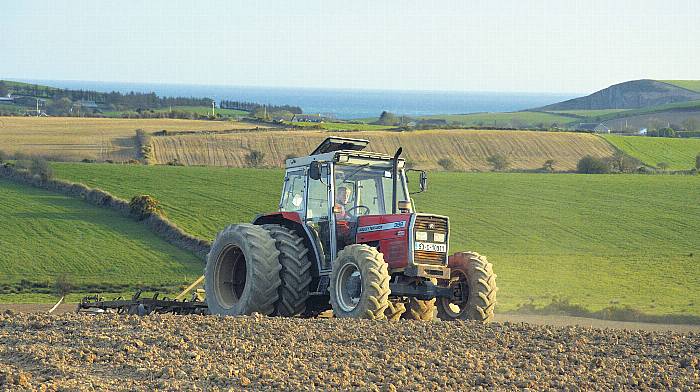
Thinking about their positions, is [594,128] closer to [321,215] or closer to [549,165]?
[549,165]

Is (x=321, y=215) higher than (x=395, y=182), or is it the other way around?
(x=395, y=182)

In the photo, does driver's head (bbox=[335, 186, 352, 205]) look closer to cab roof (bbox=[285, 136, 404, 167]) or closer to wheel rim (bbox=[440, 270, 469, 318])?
cab roof (bbox=[285, 136, 404, 167])

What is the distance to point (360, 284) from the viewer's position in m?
13.3

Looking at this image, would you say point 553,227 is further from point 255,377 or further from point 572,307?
point 255,377

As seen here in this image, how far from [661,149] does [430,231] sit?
58800 mm

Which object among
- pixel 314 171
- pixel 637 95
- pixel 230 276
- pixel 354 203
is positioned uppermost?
pixel 637 95

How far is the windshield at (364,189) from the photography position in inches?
585

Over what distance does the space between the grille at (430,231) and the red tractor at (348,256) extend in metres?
0.02

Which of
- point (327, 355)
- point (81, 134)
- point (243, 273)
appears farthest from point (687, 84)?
point (327, 355)

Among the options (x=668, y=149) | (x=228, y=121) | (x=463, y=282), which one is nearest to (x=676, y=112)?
(x=668, y=149)

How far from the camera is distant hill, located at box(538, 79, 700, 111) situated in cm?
17425

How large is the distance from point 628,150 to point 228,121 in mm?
31791

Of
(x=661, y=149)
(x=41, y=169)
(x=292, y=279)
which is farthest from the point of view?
(x=661, y=149)

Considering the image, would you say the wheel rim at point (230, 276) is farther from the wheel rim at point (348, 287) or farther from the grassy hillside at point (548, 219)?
the grassy hillside at point (548, 219)
